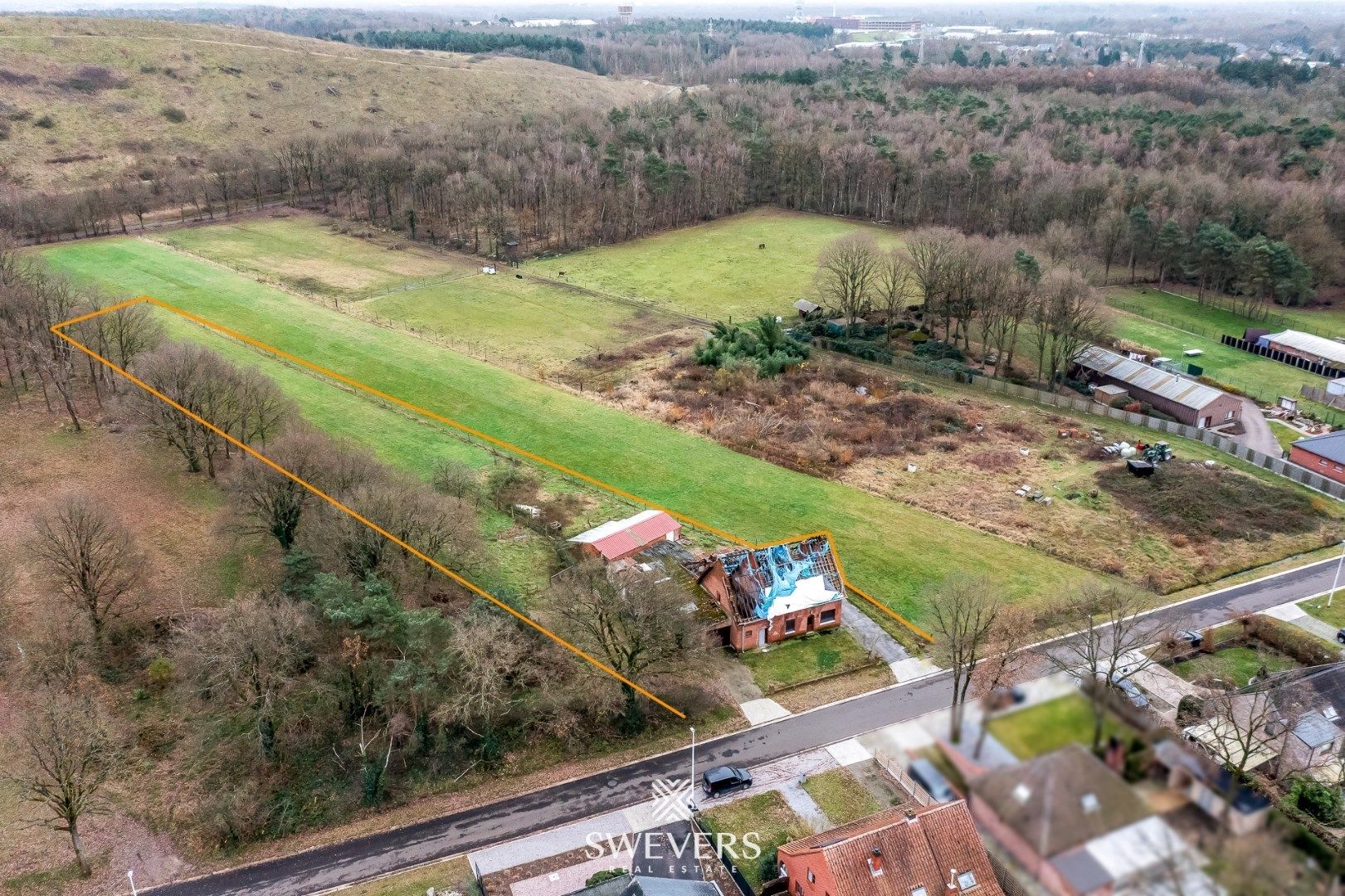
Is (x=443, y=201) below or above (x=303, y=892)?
above

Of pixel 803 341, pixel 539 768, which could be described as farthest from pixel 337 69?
pixel 539 768

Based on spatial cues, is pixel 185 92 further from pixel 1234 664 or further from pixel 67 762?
pixel 1234 664

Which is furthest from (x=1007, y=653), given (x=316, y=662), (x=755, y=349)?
(x=755, y=349)

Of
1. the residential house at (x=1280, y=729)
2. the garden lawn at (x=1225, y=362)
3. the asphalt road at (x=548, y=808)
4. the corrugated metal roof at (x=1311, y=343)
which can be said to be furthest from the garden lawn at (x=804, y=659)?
the corrugated metal roof at (x=1311, y=343)

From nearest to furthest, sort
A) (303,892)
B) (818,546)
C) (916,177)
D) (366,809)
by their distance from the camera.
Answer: (303,892), (366,809), (818,546), (916,177)

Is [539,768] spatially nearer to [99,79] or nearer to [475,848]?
[475,848]

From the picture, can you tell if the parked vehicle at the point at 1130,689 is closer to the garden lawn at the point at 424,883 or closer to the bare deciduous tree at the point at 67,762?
the garden lawn at the point at 424,883

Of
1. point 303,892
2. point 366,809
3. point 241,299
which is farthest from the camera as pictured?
point 241,299
